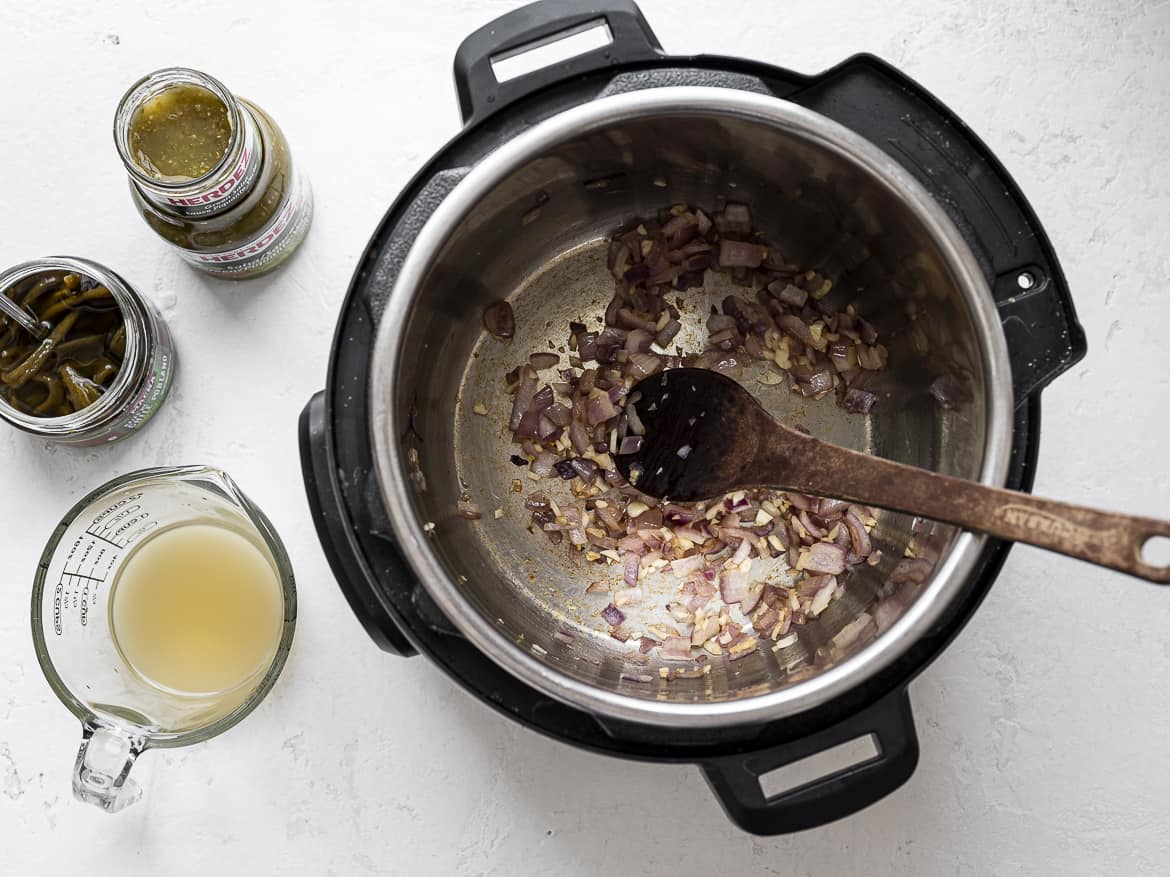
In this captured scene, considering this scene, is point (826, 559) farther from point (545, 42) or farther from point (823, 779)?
point (545, 42)

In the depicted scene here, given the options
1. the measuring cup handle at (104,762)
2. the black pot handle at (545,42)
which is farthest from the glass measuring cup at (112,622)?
the black pot handle at (545,42)

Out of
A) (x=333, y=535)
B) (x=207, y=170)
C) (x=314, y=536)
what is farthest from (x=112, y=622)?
(x=207, y=170)

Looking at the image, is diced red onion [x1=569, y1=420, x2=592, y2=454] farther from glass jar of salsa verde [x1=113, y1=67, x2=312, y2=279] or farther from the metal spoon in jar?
the metal spoon in jar

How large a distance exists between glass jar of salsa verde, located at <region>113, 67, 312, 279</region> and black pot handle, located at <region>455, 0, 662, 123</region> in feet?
0.80

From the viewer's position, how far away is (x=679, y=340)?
3.51 ft

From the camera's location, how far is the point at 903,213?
0.79m

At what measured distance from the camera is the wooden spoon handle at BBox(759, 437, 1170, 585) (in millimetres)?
610

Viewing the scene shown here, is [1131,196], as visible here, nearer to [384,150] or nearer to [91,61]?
[384,150]

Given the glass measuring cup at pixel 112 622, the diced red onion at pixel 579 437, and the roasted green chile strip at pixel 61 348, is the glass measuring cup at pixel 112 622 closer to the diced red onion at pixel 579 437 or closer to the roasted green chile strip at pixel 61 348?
the roasted green chile strip at pixel 61 348

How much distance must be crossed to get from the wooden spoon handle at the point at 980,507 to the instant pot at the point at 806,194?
6cm

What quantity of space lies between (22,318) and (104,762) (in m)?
0.47

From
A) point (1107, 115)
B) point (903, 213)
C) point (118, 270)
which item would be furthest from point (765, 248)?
point (118, 270)

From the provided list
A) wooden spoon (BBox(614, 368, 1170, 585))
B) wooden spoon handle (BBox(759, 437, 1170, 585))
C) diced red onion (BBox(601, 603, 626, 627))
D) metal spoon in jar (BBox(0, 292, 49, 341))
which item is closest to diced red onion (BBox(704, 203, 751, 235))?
wooden spoon (BBox(614, 368, 1170, 585))

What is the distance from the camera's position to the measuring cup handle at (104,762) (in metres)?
0.93
